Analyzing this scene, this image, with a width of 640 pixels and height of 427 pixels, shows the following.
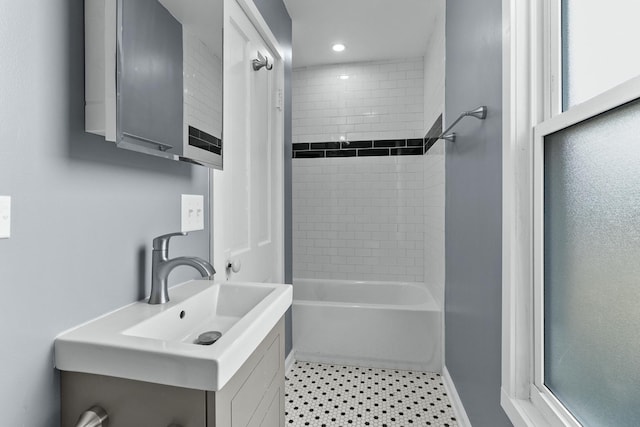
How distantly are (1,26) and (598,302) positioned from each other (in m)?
1.43

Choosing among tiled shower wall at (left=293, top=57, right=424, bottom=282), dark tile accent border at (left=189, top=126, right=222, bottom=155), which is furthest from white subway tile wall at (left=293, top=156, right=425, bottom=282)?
dark tile accent border at (left=189, top=126, right=222, bottom=155)

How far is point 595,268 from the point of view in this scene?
82 centimetres

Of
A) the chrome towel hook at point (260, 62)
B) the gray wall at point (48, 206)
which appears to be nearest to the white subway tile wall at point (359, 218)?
the chrome towel hook at point (260, 62)

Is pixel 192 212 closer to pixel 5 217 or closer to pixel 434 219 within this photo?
pixel 5 217

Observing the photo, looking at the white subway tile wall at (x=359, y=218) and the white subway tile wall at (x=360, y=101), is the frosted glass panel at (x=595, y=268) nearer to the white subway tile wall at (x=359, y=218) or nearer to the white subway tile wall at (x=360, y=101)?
the white subway tile wall at (x=359, y=218)

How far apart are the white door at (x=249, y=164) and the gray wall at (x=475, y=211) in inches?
43.1

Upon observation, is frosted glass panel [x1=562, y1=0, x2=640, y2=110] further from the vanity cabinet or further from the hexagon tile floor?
the hexagon tile floor

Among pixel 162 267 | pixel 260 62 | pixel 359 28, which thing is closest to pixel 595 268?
pixel 162 267

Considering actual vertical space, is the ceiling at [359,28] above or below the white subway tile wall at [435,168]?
above

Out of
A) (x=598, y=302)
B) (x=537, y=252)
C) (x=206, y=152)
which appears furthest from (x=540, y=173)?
(x=206, y=152)

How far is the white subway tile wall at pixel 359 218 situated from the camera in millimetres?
3299

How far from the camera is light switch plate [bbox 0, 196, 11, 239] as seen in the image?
68 cm

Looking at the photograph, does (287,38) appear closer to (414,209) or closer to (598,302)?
(414,209)

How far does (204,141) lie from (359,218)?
2.26m
